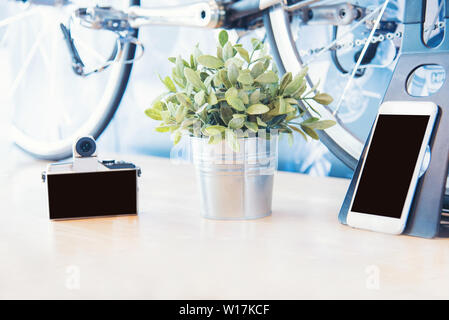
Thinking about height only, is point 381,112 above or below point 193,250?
above

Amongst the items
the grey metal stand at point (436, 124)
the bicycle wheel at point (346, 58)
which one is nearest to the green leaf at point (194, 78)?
the grey metal stand at point (436, 124)

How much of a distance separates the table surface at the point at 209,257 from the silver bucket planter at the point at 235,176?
0.07 feet

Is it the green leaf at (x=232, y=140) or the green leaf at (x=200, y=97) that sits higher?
the green leaf at (x=200, y=97)

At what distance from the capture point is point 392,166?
0.70 metres

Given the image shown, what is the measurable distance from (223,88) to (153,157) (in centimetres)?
76

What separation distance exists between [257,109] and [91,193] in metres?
0.27

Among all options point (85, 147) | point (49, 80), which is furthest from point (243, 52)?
point (49, 80)

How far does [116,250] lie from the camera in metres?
0.64

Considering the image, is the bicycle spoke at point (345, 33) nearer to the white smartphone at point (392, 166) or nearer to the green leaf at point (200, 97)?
the white smartphone at point (392, 166)

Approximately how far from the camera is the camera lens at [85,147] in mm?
761

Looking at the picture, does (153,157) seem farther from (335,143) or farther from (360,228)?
(360,228)

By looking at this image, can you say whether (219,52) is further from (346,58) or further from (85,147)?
(346,58)
